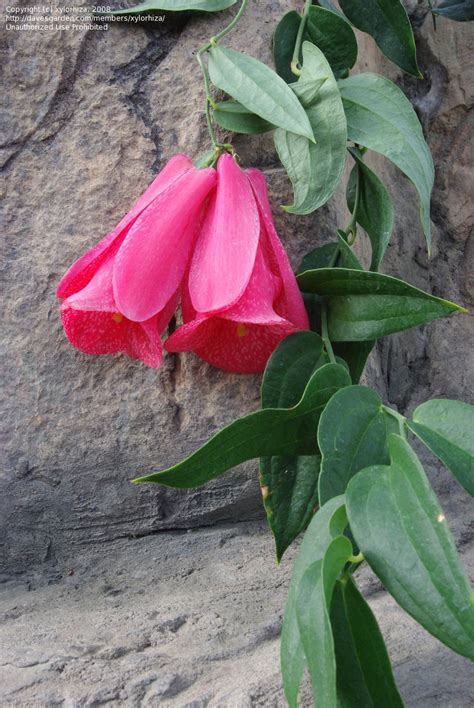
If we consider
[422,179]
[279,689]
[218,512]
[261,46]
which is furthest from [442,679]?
[261,46]

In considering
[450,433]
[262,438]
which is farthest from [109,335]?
[450,433]

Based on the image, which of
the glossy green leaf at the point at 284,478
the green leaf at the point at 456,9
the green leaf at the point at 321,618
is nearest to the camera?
the green leaf at the point at 321,618

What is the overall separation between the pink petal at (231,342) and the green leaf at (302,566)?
6.9 inches

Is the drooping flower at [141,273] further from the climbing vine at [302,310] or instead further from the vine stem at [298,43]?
the vine stem at [298,43]

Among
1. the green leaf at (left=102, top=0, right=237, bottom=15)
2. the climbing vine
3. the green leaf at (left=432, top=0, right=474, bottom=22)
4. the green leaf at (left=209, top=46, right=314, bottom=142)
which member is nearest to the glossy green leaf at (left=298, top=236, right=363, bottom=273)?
the climbing vine

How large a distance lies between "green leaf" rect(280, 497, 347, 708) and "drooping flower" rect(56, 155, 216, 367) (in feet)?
0.66

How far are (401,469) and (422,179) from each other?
0.27 metres

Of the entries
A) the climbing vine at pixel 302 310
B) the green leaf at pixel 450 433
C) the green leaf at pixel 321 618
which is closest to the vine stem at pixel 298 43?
the climbing vine at pixel 302 310

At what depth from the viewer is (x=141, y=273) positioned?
585 millimetres

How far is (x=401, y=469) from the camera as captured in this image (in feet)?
1.51

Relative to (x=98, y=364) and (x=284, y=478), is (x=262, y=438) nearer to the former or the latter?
(x=284, y=478)

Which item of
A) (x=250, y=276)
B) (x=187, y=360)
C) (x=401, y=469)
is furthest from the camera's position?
(x=187, y=360)

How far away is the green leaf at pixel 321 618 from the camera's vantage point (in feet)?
1.29

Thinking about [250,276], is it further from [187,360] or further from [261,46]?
[261,46]
